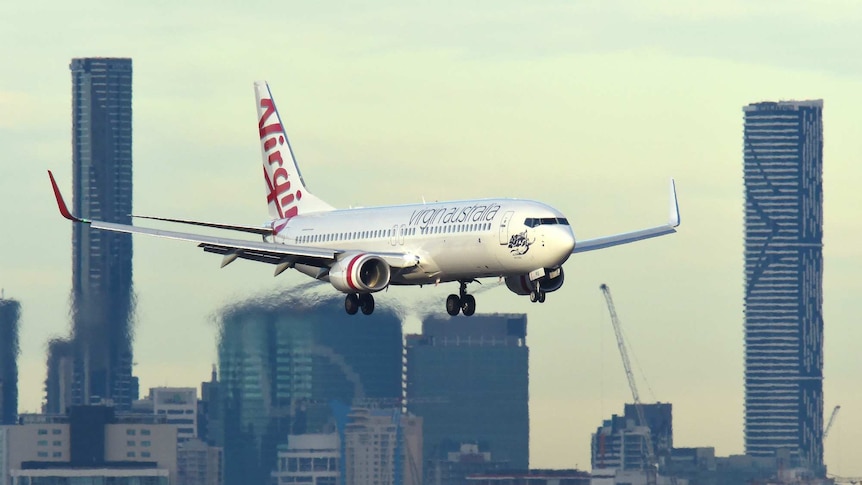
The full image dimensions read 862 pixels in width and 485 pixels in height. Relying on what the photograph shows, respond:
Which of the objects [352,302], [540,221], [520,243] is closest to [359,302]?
[352,302]

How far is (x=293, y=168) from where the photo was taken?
419 feet

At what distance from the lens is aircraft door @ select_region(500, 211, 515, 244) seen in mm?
100875

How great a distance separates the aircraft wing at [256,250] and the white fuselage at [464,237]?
1.08 meters

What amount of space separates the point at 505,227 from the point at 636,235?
1537 centimetres

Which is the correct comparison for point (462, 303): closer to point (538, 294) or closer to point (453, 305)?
point (453, 305)

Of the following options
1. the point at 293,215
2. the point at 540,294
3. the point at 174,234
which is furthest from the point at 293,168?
the point at 540,294

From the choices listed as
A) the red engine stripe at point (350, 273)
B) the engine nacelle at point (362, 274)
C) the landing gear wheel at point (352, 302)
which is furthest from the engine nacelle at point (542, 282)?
the landing gear wheel at point (352, 302)

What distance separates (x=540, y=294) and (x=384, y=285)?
8.18 m

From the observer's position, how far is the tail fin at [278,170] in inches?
4879

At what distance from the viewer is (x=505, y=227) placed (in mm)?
101125

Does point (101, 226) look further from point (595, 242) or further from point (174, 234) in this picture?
point (595, 242)

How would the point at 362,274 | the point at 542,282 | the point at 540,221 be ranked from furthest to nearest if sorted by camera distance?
the point at 362,274 < the point at 542,282 < the point at 540,221

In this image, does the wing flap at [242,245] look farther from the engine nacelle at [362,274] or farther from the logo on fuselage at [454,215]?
the logo on fuselage at [454,215]

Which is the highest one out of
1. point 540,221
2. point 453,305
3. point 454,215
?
point 454,215
